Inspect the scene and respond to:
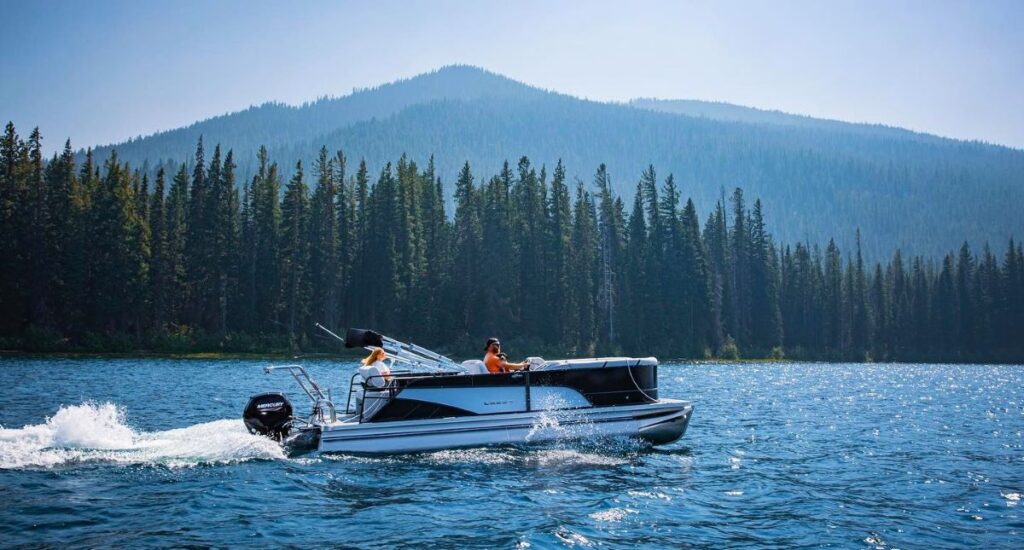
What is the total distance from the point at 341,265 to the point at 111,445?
6476cm

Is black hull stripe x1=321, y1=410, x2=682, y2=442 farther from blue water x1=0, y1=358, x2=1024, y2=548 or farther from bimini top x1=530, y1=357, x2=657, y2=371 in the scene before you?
bimini top x1=530, y1=357, x2=657, y2=371

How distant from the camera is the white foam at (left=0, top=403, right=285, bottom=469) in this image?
17172 millimetres

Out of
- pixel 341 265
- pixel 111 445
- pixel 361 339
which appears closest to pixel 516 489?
pixel 361 339

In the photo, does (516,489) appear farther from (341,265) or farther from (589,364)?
(341,265)

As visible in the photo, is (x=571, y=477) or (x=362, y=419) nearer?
(x=571, y=477)

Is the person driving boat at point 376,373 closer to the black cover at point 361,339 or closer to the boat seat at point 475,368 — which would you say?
the black cover at point 361,339

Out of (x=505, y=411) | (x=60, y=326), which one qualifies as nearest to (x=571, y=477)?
(x=505, y=411)

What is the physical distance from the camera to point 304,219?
269ft

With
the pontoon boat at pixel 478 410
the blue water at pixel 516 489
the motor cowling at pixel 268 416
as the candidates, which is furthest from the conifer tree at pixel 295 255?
the pontoon boat at pixel 478 410

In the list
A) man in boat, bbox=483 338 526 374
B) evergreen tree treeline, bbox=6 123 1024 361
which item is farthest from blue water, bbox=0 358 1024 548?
evergreen tree treeline, bbox=6 123 1024 361

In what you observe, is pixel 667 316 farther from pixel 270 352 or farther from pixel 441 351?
pixel 270 352

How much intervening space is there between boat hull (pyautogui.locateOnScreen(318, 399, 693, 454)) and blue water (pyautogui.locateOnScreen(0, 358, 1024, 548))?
0.37 meters

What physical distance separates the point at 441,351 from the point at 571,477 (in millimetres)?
61486

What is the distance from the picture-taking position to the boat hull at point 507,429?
62.8 feet
